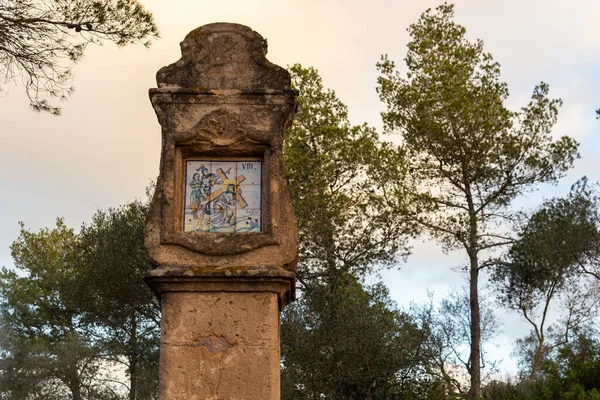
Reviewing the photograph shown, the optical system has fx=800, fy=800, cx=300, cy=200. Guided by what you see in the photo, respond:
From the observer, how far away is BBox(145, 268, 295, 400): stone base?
4746mm

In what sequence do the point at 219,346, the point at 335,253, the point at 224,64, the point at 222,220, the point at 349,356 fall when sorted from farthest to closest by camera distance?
the point at 335,253 < the point at 349,356 < the point at 224,64 < the point at 222,220 < the point at 219,346

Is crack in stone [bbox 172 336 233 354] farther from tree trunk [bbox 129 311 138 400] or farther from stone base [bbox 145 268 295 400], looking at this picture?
→ tree trunk [bbox 129 311 138 400]

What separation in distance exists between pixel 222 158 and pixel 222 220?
0.44 meters

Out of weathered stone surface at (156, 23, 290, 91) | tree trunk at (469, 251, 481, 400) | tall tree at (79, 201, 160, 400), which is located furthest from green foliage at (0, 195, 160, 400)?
weathered stone surface at (156, 23, 290, 91)

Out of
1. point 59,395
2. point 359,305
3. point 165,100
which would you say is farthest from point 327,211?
point 165,100

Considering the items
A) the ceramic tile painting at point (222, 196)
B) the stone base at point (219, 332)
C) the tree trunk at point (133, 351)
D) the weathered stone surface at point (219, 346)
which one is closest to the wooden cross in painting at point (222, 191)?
the ceramic tile painting at point (222, 196)

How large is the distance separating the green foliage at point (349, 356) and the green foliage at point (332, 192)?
5.98 ft

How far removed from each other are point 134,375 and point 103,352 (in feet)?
3.57

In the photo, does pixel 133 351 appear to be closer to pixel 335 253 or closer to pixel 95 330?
pixel 95 330

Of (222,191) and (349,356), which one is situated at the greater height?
(349,356)

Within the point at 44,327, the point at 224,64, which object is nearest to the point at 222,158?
the point at 224,64

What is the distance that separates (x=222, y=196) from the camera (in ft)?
16.9

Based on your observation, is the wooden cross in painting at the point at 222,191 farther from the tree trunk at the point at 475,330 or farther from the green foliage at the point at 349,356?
the tree trunk at the point at 475,330

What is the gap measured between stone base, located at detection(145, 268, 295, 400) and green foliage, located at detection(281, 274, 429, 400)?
33.5 ft
